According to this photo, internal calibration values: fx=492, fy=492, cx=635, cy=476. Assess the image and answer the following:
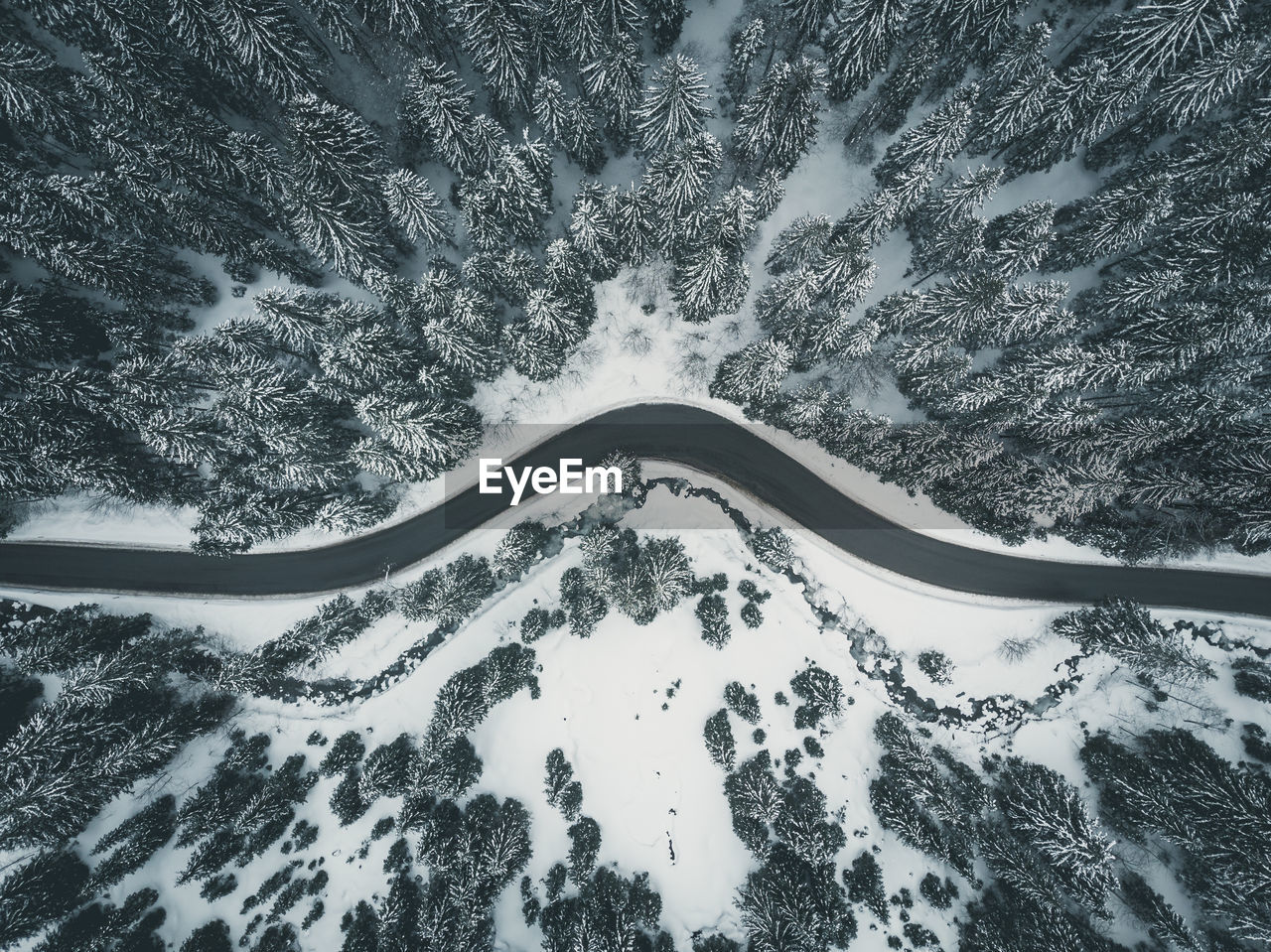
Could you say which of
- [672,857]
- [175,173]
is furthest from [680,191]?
[672,857]

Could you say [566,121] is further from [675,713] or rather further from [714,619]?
[675,713]

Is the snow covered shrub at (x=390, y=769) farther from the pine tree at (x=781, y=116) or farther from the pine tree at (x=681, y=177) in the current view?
the pine tree at (x=781, y=116)

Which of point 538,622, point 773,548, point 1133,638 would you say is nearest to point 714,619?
point 773,548

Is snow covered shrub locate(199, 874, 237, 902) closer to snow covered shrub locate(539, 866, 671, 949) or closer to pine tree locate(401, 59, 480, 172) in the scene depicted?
snow covered shrub locate(539, 866, 671, 949)

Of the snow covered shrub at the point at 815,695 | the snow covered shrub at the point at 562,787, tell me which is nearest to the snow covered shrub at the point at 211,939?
the snow covered shrub at the point at 562,787

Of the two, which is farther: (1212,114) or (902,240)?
(902,240)

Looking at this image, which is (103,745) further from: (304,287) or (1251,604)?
(1251,604)
